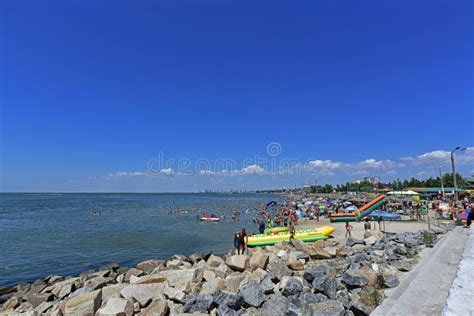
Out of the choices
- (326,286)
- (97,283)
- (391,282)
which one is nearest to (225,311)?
(326,286)

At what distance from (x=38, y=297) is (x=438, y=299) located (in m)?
12.9

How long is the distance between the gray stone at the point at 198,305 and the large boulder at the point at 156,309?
69cm

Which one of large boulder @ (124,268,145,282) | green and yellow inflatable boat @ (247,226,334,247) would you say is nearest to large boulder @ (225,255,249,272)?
large boulder @ (124,268,145,282)

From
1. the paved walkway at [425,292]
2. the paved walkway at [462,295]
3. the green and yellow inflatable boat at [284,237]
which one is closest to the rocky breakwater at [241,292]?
the paved walkway at [425,292]

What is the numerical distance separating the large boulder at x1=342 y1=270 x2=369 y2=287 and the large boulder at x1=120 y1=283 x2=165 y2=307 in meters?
5.39

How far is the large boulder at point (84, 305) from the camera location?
8.51 metres

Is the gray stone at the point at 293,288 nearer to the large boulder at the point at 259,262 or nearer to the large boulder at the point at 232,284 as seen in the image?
the large boulder at the point at 232,284

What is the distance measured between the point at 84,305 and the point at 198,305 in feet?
11.1

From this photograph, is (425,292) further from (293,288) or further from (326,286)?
(293,288)

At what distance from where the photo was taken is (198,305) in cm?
796

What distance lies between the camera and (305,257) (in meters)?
13.8

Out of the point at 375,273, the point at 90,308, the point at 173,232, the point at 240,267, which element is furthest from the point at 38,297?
the point at 173,232

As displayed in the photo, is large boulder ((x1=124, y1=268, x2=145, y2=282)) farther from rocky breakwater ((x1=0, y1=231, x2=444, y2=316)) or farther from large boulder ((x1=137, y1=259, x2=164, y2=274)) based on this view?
large boulder ((x1=137, y1=259, x2=164, y2=274))

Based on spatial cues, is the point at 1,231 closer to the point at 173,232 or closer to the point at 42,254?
the point at 42,254
